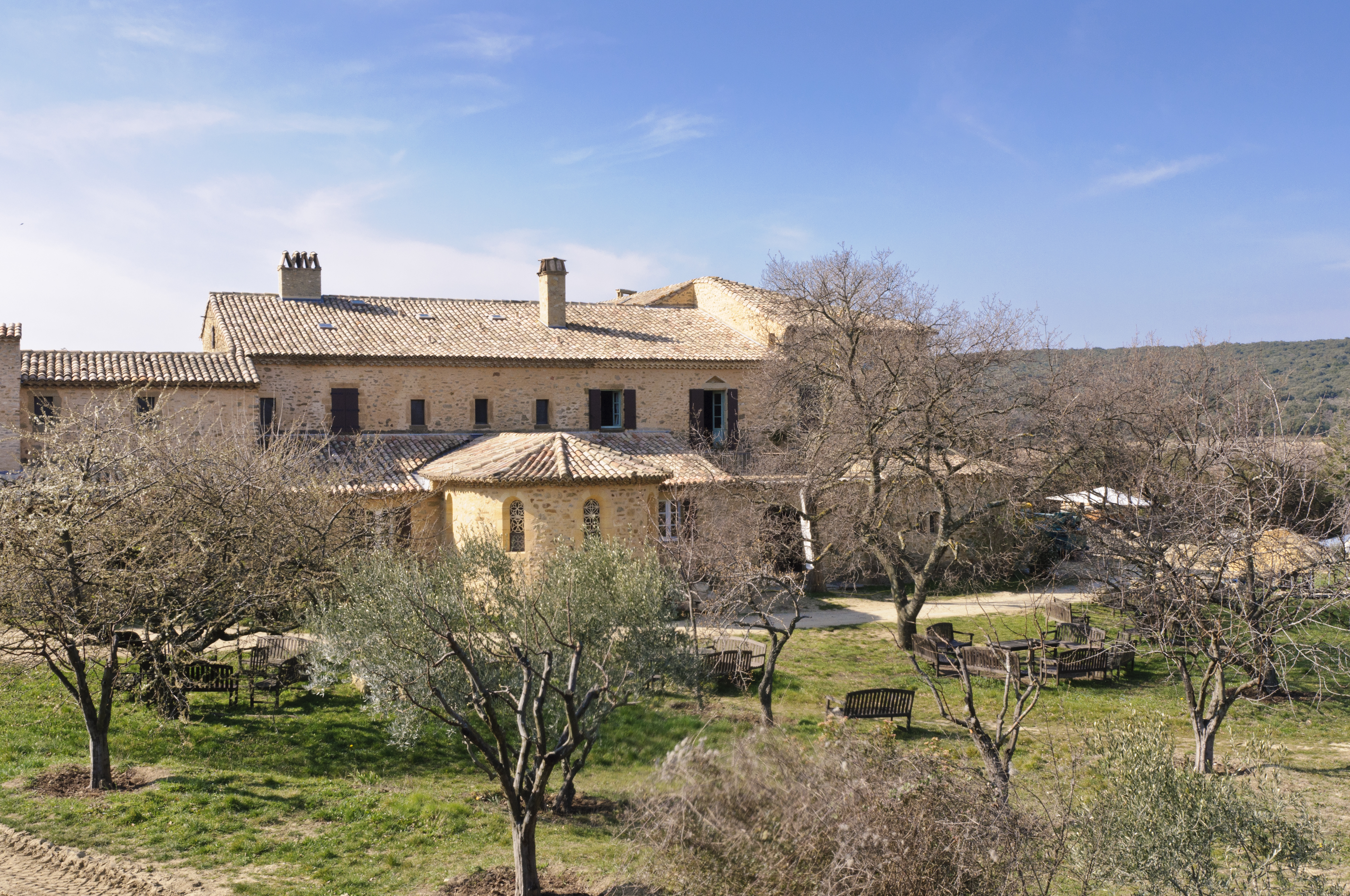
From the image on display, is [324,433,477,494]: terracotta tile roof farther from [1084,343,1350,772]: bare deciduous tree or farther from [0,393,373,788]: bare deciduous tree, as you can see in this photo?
[1084,343,1350,772]: bare deciduous tree

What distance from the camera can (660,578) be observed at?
12.8 meters

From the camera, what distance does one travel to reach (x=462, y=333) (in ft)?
87.9

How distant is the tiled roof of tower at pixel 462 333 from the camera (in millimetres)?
24688

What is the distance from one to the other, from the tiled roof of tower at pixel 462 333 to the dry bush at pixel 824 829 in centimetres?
1990

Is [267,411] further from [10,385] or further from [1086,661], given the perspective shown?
[1086,661]

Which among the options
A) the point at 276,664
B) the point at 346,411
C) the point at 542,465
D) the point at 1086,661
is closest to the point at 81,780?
the point at 276,664

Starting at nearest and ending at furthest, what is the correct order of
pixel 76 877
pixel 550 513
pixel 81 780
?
pixel 76 877 → pixel 81 780 → pixel 550 513

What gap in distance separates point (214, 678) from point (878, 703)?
1011cm

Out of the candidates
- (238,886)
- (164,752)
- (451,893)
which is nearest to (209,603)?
(164,752)

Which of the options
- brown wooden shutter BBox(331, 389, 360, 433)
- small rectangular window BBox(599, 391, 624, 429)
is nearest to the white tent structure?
small rectangular window BBox(599, 391, 624, 429)

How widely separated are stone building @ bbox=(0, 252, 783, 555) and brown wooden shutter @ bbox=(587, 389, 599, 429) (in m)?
0.05

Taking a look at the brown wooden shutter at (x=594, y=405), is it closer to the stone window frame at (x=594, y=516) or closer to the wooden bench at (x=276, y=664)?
the stone window frame at (x=594, y=516)

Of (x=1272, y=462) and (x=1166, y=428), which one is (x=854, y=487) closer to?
(x=1166, y=428)

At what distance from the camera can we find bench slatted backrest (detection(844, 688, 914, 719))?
45.1ft
